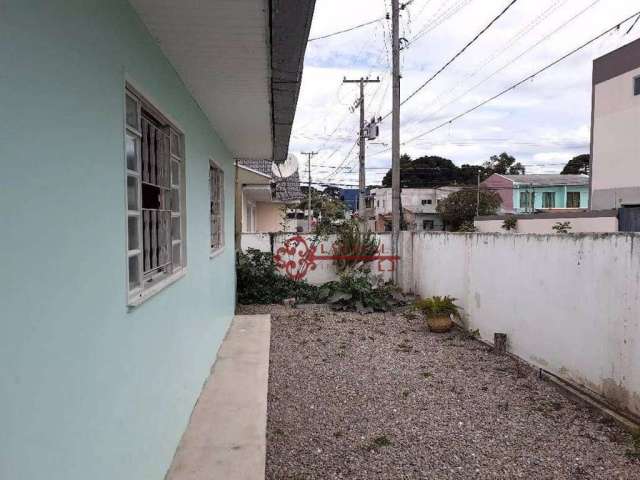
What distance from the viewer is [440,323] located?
729cm

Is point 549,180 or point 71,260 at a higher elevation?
point 549,180

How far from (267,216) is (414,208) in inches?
885

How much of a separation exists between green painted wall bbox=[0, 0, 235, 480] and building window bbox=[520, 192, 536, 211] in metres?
38.3

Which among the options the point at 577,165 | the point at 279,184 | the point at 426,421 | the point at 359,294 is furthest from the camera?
the point at 577,165

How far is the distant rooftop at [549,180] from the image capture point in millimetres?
35844

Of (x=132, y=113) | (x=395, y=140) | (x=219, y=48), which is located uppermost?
(x=395, y=140)

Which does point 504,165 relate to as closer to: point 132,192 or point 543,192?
point 543,192

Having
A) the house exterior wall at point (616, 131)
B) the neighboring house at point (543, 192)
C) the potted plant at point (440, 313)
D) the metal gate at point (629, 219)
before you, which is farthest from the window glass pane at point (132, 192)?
the neighboring house at point (543, 192)

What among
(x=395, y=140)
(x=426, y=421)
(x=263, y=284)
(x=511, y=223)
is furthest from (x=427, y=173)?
(x=426, y=421)

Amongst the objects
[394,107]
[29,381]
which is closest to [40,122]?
[29,381]

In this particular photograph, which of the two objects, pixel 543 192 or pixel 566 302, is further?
pixel 543 192

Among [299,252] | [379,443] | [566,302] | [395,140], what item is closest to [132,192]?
[379,443]

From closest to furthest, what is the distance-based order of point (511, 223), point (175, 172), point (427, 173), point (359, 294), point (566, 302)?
1. point (175, 172)
2. point (566, 302)
3. point (359, 294)
4. point (511, 223)
5. point (427, 173)

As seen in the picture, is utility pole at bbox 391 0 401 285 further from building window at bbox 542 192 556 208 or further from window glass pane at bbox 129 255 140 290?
building window at bbox 542 192 556 208
